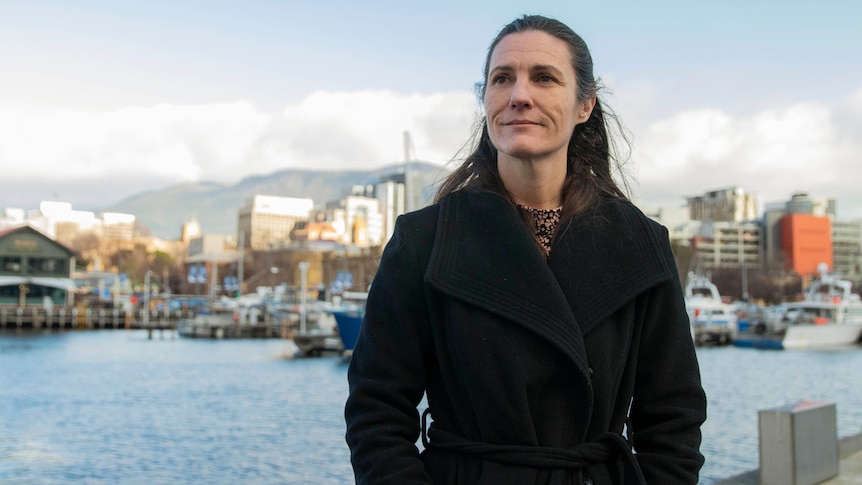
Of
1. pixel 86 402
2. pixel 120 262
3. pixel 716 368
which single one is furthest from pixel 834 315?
pixel 120 262

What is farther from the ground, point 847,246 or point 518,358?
point 847,246

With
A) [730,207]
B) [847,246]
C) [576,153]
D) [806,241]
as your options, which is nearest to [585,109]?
[576,153]

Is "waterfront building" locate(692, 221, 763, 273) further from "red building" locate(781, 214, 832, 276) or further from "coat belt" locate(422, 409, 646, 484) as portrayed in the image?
"coat belt" locate(422, 409, 646, 484)

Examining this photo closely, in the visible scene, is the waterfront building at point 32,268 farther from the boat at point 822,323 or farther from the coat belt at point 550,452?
the coat belt at point 550,452

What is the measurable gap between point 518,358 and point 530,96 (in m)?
0.59

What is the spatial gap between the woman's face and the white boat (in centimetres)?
4909

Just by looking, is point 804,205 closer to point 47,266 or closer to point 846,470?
point 47,266

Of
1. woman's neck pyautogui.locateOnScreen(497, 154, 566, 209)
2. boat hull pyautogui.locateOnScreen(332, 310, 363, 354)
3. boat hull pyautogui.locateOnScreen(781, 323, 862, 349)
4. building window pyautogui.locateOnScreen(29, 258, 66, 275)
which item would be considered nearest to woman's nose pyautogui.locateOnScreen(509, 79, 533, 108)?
woman's neck pyautogui.locateOnScreen(497, 154, 566, 209)

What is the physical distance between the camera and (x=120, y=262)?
121 metres

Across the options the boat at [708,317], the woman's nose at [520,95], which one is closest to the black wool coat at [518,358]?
the woman's nose at [520,95]

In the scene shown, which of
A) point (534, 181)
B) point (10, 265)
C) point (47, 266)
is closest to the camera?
point (534, 181)

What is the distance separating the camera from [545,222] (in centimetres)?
212

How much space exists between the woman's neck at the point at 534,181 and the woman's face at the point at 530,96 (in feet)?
0.12

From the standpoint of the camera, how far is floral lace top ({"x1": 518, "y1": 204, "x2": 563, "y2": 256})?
2096mm
